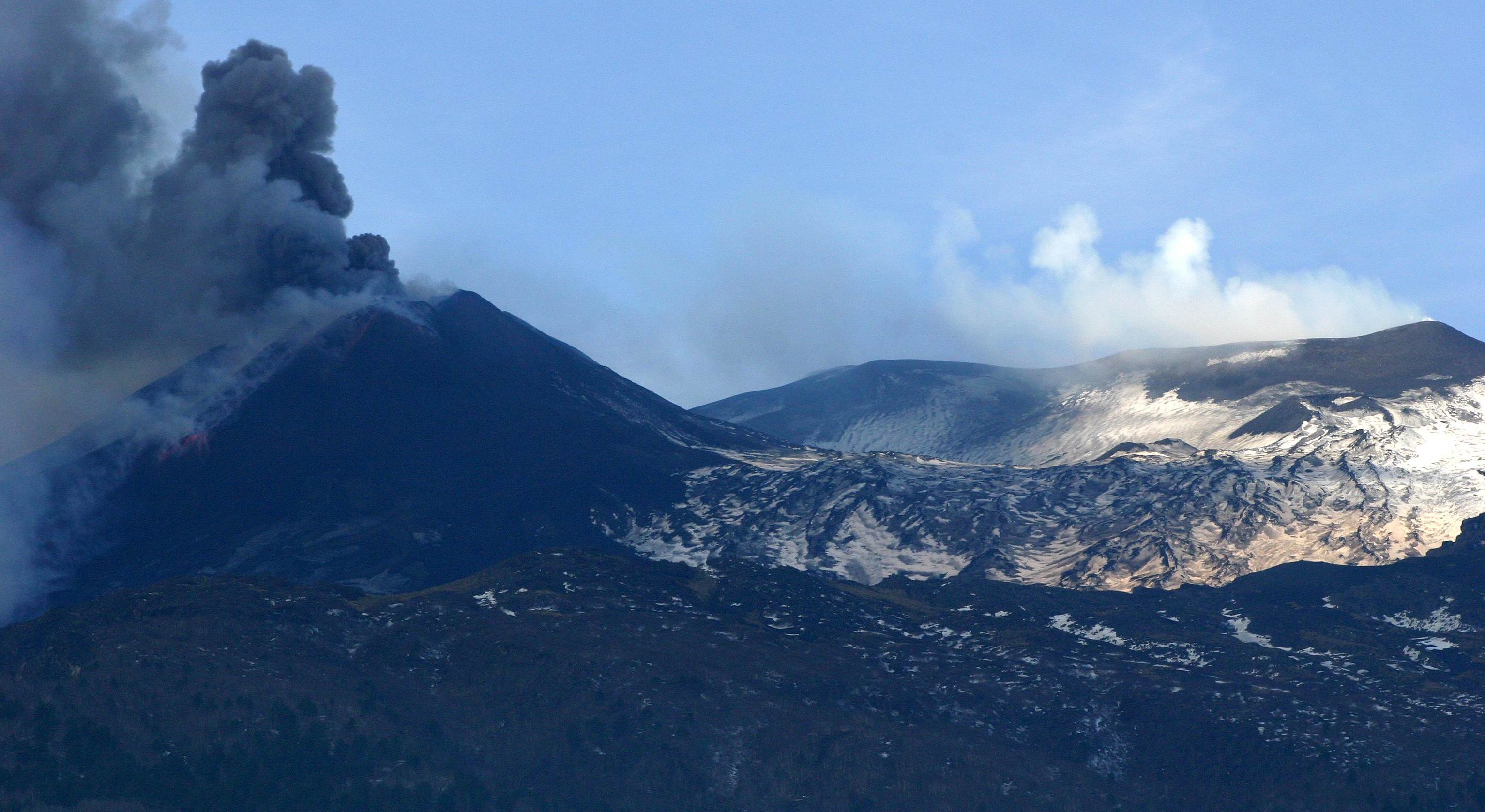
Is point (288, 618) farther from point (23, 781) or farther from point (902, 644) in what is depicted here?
point (902, 644)

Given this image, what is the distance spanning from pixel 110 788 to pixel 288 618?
3092 centimetres

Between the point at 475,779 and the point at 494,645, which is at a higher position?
the point at 494,645

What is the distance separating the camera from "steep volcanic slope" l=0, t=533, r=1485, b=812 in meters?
138

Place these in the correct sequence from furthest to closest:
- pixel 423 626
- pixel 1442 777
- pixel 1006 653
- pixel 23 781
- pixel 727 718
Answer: pixel 1006 653 < pixel 423 626 < pixel 727 718 < pixel 1442 777 < pixel 23 781

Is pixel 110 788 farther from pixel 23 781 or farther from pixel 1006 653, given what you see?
pixel 1006 653

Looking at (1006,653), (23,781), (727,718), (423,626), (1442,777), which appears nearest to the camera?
(23,781)

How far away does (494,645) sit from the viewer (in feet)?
525

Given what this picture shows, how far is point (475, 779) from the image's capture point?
142625 millimetres

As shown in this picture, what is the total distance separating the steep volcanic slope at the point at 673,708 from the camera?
13812 cm

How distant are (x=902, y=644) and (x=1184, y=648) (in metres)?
29.8

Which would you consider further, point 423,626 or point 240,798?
point 423,626

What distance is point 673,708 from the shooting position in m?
152

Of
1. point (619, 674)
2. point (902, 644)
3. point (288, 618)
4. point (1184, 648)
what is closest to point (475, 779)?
point (619, 674)

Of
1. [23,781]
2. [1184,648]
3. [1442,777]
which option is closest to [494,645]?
[23,781]
